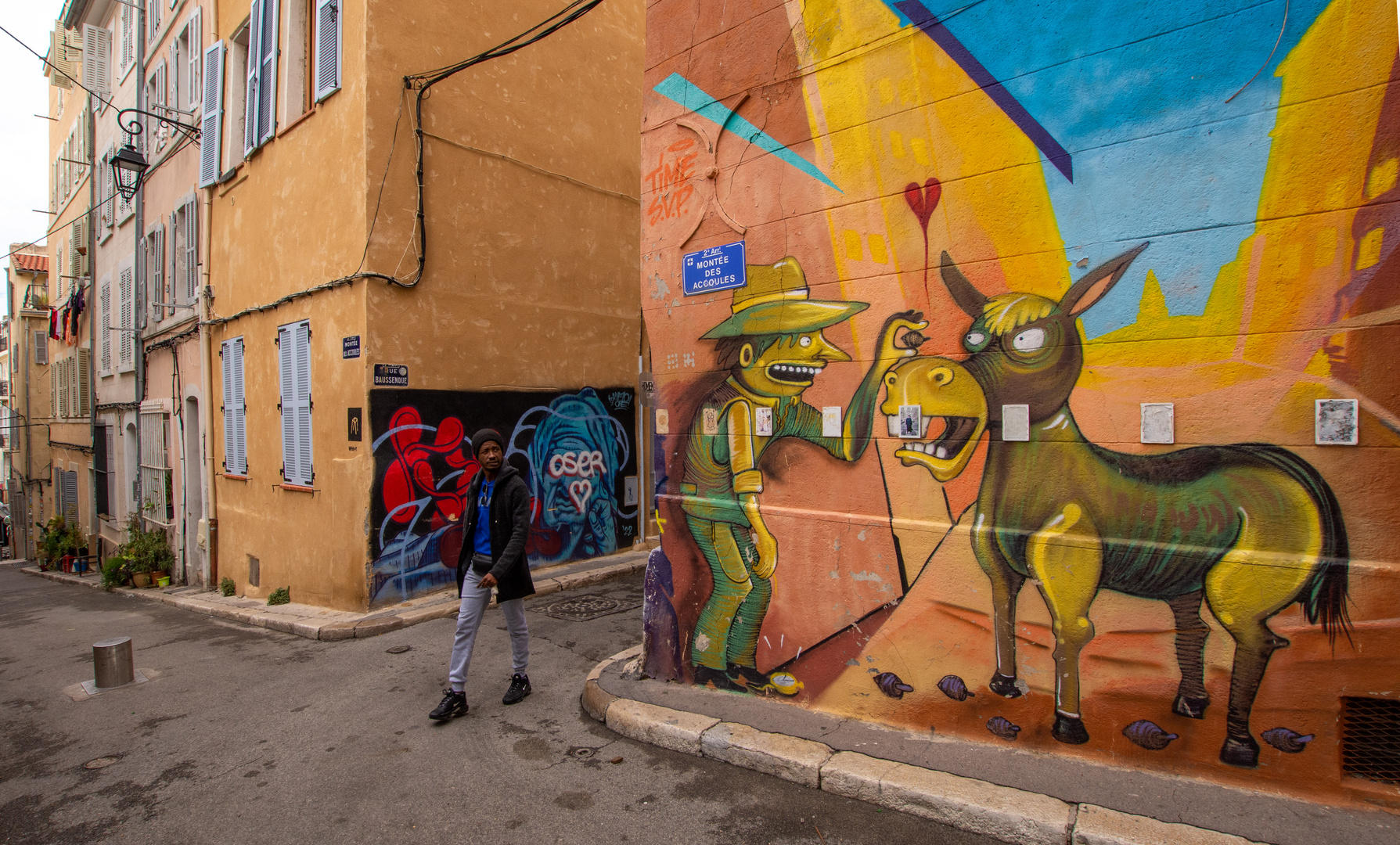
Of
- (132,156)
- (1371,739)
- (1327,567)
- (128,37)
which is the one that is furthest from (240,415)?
(1371,739)

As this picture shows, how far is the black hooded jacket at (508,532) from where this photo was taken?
4.55 metres

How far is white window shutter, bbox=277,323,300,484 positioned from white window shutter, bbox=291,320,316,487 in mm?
76

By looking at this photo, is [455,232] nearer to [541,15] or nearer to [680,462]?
[541,15]

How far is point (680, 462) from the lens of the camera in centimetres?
473

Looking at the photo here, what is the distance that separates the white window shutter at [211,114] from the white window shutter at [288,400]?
359 centimetres

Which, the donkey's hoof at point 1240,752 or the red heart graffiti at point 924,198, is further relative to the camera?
the red heart graffiti at point 924,198

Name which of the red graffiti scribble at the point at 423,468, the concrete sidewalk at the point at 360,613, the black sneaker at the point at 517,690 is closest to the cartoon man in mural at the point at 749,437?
the black sneaker at the point at 517,690

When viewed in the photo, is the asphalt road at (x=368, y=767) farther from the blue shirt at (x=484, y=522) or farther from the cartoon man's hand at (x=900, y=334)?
the cartoon man's hand at (x=900, y=334)

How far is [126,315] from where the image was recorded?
1393 cm

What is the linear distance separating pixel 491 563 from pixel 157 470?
1123cm

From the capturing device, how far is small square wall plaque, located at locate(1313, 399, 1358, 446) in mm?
2672

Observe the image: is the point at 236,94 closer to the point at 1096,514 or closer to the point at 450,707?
the point at 450,707

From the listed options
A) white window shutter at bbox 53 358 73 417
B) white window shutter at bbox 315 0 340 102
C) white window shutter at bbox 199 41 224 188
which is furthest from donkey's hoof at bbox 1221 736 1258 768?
white window shutter at bbox 53 358 73 417

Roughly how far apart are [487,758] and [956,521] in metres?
2.85
